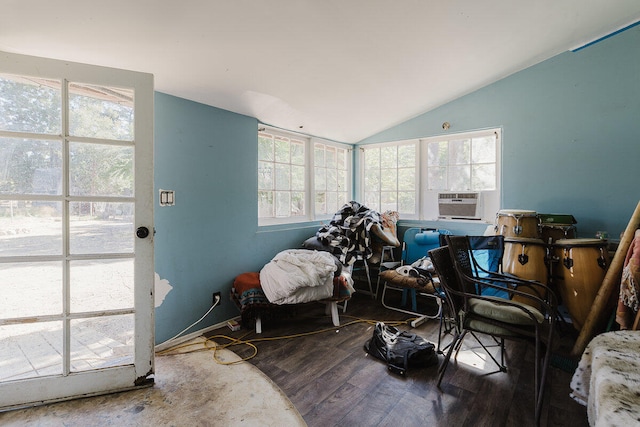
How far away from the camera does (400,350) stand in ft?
7.18

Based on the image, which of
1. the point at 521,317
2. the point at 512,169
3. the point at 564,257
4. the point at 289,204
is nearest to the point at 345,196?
the point at 289,204

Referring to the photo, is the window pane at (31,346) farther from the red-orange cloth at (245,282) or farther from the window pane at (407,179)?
the window pane at (407,179)

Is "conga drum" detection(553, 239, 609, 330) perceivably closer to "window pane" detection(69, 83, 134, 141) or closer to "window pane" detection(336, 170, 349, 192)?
"window pane" detection(336, 170, 349, 192)

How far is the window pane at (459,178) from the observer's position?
365cm

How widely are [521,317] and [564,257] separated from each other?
3.37 ft

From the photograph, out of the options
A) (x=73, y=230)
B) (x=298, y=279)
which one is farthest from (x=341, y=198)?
(x=73, y=230)

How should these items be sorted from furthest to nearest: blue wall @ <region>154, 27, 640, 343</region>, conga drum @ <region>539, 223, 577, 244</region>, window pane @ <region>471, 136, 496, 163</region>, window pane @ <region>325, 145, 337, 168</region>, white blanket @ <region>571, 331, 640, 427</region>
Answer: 1. window pane @ <region>325, 145, 337, 168</region>
2. window pane @ <region>471, 136, 496, 163</region>
3. conga drum @ <region>539, 223, 577, 244</region>
4. blue wall @ <region>154, 27, 640, 343</region>
5. white blanket @ <region>571, 331, 640, 427</region>

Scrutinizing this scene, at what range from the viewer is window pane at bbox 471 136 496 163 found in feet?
11.4

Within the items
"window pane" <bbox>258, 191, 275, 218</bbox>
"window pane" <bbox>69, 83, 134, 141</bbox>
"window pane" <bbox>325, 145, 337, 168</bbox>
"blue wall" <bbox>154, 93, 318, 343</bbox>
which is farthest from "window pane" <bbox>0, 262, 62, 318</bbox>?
"window pane" <bbox>325, 145, 337, 168</bbox>

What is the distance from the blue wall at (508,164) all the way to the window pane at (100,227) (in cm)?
53

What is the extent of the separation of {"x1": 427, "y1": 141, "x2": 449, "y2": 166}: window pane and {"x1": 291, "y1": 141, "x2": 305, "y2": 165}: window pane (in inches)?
67.0

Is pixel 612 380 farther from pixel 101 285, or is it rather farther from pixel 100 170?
pixel 100 170

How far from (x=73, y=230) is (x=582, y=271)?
354 cm

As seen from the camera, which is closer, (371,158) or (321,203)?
(321,203)
